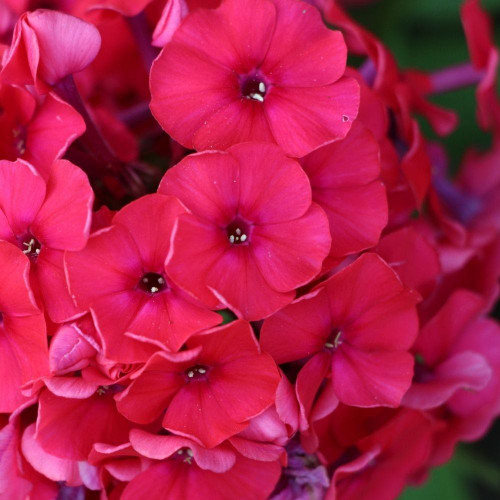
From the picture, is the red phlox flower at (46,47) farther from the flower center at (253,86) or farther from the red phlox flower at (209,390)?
the red phlox flower at (209,390)

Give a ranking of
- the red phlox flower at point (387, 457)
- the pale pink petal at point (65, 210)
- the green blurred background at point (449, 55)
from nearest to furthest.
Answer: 1. the pale pink petal at point (65, 210)
2. the red phlox flower at point (387, 457)
3. the green blurred background at point (449, 55)

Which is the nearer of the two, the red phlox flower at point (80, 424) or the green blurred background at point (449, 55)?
the red phlox flower at point (80, 424)

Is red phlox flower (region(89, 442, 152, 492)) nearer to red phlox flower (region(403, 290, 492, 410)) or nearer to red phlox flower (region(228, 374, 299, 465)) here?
red phlox flower (region(228, 374, 299, 465))

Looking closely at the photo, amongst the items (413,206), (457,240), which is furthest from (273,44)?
(457,240)

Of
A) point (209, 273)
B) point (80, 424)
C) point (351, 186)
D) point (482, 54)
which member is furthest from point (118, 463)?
point (482, 54)

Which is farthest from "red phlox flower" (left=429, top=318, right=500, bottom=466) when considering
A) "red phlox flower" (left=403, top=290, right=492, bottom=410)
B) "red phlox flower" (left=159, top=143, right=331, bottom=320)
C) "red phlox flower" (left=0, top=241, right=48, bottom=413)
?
"red phlox flower" (left=0, top=241, right=48, bottom=413)

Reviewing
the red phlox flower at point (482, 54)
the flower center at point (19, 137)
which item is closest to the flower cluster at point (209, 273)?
the flower center at point (19, 137)

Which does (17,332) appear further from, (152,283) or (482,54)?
(482,54)
